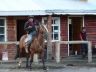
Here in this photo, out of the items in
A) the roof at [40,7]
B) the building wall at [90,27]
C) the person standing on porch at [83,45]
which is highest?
the roof at [40,7]

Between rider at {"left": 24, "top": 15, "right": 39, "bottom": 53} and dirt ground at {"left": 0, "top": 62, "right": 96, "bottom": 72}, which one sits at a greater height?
rider at {"left": 24, "top": 15, "right": 39, "bottom": 53}

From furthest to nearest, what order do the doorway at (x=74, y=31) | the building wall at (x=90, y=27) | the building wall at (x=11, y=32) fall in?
the doorway at (x=74, y=31) < the building wall at (x=90, y=27) < the building wall at (x=11, y=32)

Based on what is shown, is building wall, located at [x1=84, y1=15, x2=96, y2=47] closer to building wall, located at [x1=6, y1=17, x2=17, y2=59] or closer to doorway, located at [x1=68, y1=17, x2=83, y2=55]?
doorway, located at [x1=68, y1=17, x2=83, y2=55]

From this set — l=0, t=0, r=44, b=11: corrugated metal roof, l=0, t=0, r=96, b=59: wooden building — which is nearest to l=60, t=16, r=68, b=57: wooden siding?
l=0, t=0, r=96, b=59: wooden building

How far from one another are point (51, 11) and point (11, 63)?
3638 mm

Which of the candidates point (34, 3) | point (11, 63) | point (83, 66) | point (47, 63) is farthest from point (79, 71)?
point (34, 3)

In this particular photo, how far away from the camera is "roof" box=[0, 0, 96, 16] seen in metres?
18.5

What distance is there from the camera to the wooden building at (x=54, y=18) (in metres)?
18.8

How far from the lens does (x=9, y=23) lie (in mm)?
20953

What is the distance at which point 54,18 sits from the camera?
70.2ft

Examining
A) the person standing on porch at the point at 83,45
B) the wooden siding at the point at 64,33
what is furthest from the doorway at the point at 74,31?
the person standing on porch at the point at 83,45

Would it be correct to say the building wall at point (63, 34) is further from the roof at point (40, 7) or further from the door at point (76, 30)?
the door at point (76, 30)

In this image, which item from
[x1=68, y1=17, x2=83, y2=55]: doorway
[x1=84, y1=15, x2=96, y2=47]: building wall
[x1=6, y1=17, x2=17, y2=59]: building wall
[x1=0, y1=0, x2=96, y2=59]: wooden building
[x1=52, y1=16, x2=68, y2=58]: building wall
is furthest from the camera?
[x1=68, y1=17, x2=83, y2=55]: doorway

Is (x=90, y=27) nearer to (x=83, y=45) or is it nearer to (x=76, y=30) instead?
(x=76, y=30)
